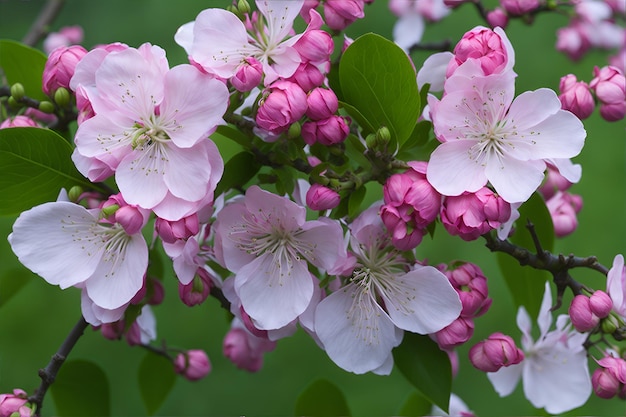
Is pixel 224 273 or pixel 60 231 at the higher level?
pixel 60 231

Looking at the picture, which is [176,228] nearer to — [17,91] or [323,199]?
[323,199]

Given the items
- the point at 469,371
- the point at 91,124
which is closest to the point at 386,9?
the point at 469,371

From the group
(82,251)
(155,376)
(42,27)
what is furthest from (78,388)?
(42,27)

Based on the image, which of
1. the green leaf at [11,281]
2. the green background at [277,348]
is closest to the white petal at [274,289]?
the green leaf at [11,281]

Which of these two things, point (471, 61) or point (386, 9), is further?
point (386, 9)

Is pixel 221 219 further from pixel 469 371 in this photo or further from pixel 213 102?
pixel 469 371

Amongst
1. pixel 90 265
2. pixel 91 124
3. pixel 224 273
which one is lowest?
Answer: pixel 224 273

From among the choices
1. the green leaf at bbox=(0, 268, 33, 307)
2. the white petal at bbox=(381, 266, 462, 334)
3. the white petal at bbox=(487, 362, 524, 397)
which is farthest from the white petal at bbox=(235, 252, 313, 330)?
the green leaf at bbox=(0, 268, 33, 307)
